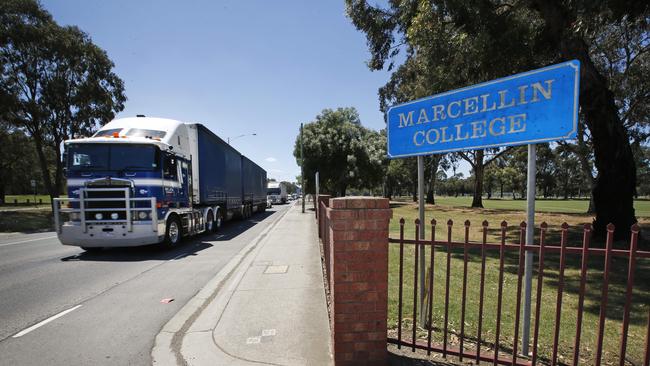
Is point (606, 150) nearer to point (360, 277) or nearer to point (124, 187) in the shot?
point (360, 277)

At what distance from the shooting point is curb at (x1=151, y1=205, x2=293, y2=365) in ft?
11.7

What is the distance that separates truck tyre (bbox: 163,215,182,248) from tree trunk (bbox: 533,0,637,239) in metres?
12.0

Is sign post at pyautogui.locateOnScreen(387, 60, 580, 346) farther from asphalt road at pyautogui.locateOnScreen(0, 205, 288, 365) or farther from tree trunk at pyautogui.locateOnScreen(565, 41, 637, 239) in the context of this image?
tree trunk at pyautogui.locateOnScreen(565, 41, 637, 239)

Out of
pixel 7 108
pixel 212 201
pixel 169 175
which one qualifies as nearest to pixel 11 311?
pixel 169 175

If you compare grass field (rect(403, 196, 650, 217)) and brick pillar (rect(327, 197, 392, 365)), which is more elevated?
brick pillar (rect(327, 197, 392, 365))

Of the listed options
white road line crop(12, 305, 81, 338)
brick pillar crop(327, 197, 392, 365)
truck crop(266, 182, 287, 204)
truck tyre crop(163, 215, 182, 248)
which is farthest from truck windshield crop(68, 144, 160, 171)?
truck crop(266, 182, 287, 204)

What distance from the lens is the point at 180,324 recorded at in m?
4.43

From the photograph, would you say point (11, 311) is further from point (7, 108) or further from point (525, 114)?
point (7, 108)

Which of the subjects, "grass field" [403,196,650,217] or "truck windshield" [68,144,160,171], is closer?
"truck windshield" [68,144,160,171]

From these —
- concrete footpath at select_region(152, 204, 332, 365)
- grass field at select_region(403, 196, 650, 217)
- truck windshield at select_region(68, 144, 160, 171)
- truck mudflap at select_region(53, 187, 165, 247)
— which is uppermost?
truck windshield at select_region(68, 144, 160, 171)

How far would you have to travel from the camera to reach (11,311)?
4934 mm

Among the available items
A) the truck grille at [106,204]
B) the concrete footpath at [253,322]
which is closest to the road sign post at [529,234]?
the concrete footpath at [253,322]

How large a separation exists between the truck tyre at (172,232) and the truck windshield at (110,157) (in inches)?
74.6

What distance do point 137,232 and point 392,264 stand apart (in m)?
6.63
